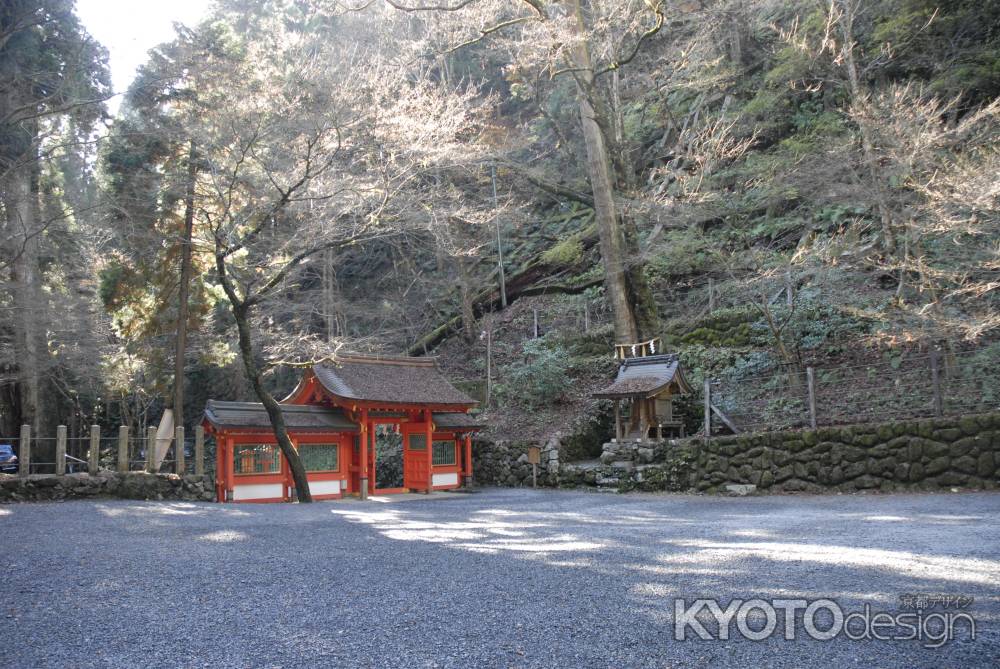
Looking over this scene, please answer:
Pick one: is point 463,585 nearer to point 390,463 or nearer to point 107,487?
point 107,487

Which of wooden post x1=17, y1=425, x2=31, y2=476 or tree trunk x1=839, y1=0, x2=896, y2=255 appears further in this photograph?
tree trunk x1=839, y1=0, x2=896, y2=255

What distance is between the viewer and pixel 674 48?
18.5 m

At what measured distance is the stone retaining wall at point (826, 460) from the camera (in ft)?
34.9

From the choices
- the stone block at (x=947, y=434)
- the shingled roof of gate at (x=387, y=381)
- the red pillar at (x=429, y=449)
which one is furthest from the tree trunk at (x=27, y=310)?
the stone block at (x=947, y=434)

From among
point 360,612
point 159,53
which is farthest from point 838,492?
point 159,53

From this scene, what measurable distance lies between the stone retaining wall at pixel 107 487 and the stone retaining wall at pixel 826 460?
7.99 meters

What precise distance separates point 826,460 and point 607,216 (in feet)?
25.1

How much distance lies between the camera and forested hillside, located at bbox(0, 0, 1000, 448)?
460 inches

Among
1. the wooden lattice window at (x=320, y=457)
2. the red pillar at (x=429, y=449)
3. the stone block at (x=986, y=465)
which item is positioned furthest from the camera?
the red pillar at (x=429, y=449)

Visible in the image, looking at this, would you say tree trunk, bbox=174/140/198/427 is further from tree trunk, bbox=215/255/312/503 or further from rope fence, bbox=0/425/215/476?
tree trunk, bbox=215/255/312/503

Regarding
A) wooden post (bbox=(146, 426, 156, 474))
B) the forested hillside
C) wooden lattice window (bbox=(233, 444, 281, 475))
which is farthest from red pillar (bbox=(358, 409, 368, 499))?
wooden post (bbox=(146, 426, 156, 474))

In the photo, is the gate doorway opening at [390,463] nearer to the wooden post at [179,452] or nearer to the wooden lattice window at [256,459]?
the wooden lattice window at [256,459]

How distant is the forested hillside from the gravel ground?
4611mm

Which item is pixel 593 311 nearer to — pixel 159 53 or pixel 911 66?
pixel 911 66
